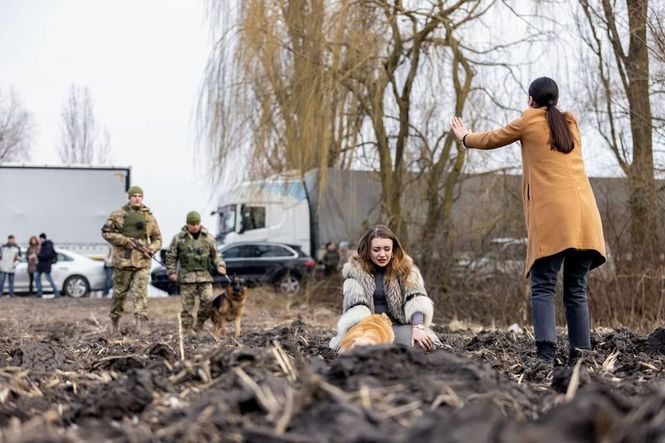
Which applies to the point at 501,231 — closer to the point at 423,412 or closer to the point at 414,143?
the point at 414,143

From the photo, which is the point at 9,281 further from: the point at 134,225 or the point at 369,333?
the point at 369,333

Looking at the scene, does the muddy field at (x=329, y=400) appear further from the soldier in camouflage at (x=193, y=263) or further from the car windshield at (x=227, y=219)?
the car windshield at (x=227, y=219)

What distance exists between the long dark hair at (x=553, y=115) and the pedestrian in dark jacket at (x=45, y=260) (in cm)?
→ 1796

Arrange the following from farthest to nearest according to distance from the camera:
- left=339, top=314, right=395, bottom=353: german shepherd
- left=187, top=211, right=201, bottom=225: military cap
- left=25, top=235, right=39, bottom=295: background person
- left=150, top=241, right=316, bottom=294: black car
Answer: left=25, top=235, right=39, bottom=295: background person < left=150, top=241, right=316, bottom=294: black car < left=187, top=211, right=201, bottom=225: military cap < left=339, top=314, right=395, bottom=353: german shepherd

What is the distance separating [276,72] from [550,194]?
1187cm

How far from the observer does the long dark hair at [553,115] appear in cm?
588

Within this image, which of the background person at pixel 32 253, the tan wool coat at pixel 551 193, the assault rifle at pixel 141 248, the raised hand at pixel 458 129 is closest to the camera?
the tan wool coat at pixel 551 193

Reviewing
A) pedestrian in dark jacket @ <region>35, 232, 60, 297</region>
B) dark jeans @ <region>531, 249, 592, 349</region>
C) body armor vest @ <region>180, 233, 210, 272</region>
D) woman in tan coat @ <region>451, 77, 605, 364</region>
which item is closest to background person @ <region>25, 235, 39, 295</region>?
pedestrian in dark jacket @ <region>35, 232, 60, 297</region>

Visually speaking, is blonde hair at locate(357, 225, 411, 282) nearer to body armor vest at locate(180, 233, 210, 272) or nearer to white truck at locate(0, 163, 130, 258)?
body armor vest at locate(180, 233, 210, 272)

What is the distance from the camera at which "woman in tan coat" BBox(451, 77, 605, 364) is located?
5.84 meters

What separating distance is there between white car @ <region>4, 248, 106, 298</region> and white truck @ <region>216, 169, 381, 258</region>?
11.8 ft

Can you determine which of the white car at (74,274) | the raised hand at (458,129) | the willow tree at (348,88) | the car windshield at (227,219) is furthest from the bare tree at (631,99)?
the white car at (74,274)

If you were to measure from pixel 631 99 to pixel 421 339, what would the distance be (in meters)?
8.99

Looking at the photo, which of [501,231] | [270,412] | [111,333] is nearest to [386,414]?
[270,412]
